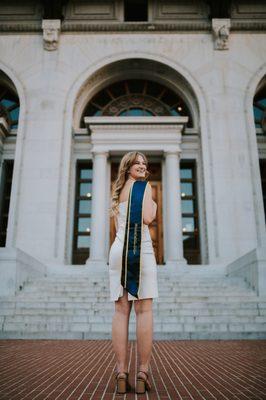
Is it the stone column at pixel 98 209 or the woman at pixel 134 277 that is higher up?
the stone column at pixel 98 209

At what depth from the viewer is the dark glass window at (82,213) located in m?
14.8

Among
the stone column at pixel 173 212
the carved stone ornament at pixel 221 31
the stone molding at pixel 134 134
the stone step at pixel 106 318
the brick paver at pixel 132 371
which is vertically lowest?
the brick paver at pixel 132 371

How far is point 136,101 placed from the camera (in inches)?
684

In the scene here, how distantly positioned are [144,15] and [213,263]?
13.4 metres

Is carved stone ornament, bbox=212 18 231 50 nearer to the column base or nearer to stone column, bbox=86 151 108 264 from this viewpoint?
stone column, bbox=86 151 108 264

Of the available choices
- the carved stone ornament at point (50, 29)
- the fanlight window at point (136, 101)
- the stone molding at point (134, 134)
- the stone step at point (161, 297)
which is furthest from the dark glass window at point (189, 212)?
the carved stone ornament at point (50, 29)

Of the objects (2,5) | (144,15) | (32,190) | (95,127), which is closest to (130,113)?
(95,127)

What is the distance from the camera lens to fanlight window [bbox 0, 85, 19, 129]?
55.6ft

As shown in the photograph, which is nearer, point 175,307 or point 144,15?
point 175,307

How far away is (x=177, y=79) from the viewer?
1645cm

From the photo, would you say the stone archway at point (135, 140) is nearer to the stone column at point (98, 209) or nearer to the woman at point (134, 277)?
the stone column at point (98, 209)

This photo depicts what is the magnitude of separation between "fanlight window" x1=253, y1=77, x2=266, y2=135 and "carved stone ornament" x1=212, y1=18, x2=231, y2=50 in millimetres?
2666

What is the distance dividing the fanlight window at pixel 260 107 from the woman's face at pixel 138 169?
14.8 meters

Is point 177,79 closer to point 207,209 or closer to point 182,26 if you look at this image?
point 182,26
